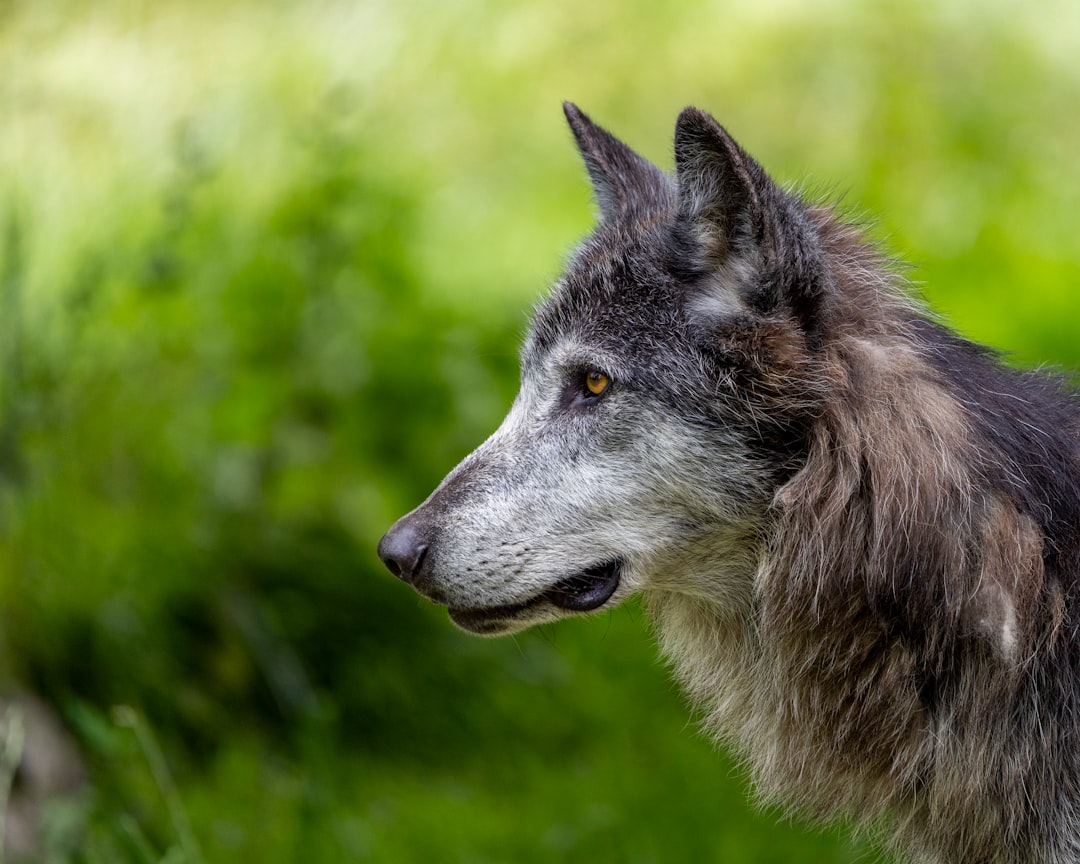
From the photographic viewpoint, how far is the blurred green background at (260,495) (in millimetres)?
4668

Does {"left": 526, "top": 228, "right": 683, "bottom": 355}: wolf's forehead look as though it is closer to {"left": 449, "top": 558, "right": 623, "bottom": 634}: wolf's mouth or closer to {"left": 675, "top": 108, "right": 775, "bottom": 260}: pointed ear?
{"left": 675, "top": 108, "right": 775, "bottom": 260}: pointed ear

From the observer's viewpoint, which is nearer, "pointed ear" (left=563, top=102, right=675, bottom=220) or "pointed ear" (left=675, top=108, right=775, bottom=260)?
"pointed ear" (left=675, top=108, right=775, bottom=260)

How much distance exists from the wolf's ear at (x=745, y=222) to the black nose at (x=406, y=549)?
1009 millimetres

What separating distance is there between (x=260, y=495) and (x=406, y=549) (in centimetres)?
240

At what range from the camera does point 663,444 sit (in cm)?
329

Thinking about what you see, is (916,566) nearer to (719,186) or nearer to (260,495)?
(719,186)

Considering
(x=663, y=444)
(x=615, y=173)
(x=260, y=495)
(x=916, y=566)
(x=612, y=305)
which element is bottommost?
(x=916, y=566)

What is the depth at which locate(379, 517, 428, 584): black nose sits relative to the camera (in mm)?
3307

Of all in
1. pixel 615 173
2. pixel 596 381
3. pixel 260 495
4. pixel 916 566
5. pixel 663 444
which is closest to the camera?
pixel 916 566

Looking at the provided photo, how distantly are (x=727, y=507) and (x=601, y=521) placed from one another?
320mm

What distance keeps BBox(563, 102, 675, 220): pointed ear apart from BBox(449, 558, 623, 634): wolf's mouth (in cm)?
111

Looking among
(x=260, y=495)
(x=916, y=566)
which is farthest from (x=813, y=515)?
(x=260, y=495)

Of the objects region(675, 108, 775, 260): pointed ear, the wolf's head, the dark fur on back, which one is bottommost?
the dark fur on back

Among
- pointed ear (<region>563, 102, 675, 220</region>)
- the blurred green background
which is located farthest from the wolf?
the blurred green background
